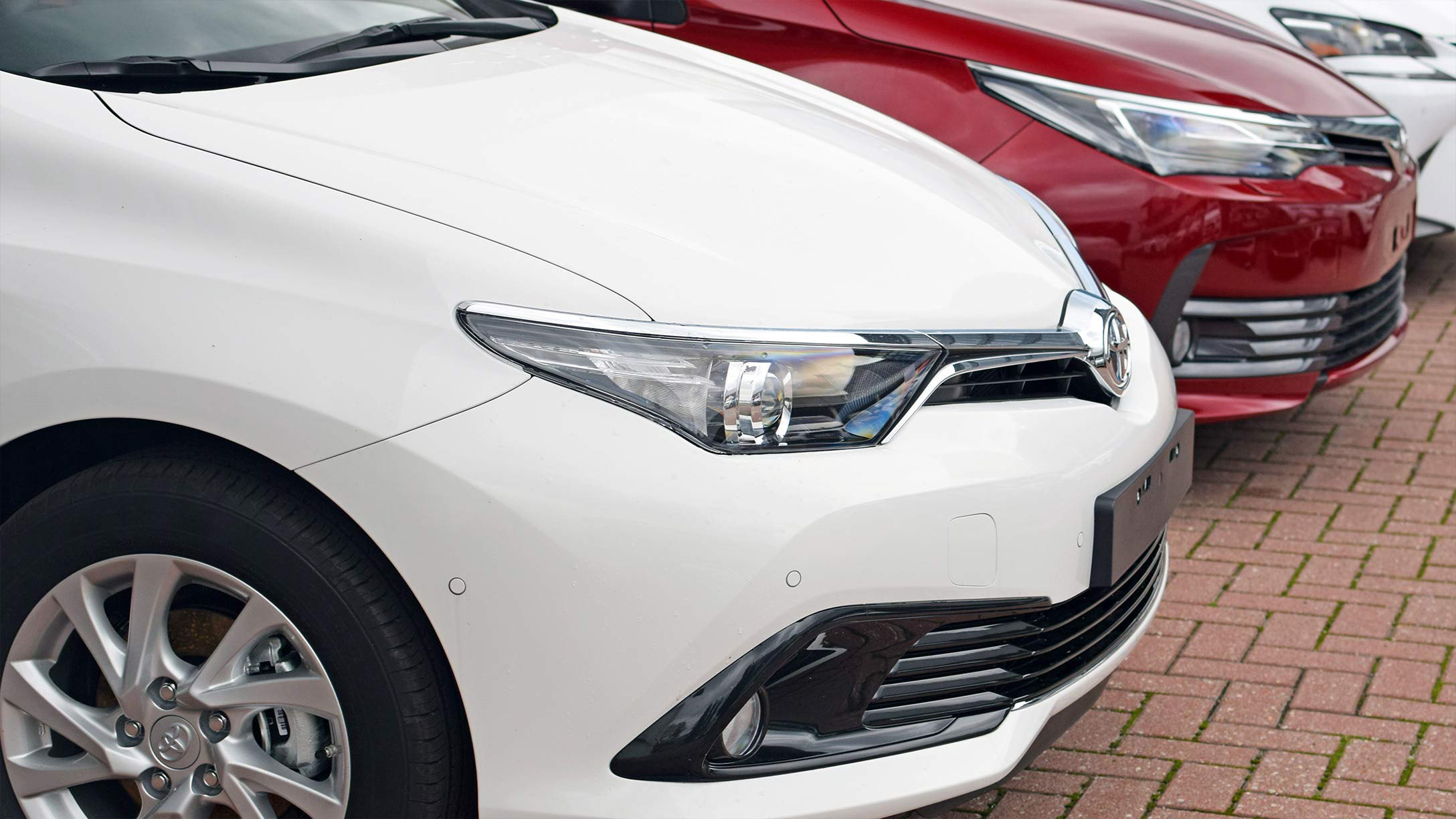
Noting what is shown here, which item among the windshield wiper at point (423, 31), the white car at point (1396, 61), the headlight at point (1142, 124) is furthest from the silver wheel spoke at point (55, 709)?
the white car at point (1396, 61)

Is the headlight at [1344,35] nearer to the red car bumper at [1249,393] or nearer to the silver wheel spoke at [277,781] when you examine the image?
the red car bumper at [1249,393]

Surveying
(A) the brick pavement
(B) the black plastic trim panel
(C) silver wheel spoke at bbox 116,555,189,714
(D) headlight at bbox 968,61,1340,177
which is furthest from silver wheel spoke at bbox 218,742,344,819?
(D) headlight at bbox 968,61,1340,177

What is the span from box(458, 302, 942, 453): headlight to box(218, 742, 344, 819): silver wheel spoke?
636 mm

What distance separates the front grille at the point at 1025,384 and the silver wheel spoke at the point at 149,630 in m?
1.03

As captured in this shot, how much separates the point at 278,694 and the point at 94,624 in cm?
29

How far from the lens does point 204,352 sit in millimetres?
1727

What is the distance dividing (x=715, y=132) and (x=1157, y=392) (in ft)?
2.75

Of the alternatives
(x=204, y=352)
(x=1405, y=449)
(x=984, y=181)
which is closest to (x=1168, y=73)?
(x=984, y=181)

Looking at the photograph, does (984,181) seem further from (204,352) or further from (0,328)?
(0,328)

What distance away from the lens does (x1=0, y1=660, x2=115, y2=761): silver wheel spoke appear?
1.93 metres

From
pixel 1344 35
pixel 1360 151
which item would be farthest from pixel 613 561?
pixel 1344 35

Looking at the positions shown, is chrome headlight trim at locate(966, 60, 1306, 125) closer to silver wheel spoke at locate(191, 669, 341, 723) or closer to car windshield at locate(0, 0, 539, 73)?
car windshield at locate(0, 0, 539, 73)

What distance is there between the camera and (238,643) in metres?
1.82

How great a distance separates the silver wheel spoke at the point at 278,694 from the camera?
1.78 metres
